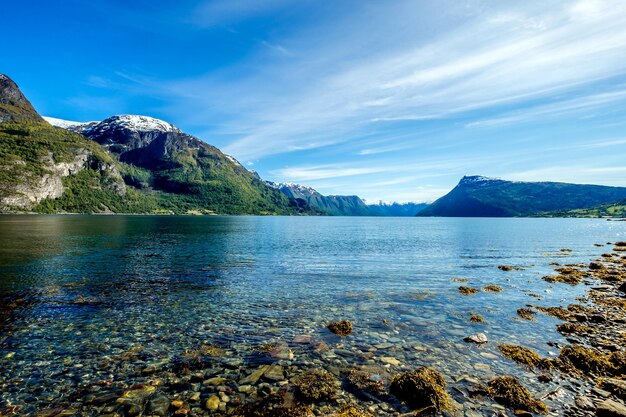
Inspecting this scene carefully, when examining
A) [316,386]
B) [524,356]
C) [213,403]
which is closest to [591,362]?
[524,356]

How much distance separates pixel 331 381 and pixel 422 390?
362 cm

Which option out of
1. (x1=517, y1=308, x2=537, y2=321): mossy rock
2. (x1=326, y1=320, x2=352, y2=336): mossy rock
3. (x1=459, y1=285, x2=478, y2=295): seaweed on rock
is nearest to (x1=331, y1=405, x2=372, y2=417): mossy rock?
(x1=326, y1=320, x2=352, y2=336): mossy rock

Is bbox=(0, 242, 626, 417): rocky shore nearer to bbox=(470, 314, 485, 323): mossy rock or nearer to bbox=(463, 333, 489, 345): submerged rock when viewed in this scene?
bbox=(463, 333, 489, 345): submerged rock

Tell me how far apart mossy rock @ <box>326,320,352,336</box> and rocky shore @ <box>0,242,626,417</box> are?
2.12ft

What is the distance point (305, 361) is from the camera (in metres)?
15.4

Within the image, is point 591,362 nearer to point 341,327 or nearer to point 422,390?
point 422,390

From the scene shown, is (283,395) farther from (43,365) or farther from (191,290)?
(191,290)

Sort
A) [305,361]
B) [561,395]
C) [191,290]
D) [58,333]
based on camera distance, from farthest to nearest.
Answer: [191,290], [58,333], [305,361], [561,395]

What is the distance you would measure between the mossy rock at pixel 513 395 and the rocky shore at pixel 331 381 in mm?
38

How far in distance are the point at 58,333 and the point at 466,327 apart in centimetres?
2422

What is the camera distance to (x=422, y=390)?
40.3 feet

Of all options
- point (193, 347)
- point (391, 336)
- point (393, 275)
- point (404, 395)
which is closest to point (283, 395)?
point (404, 395)

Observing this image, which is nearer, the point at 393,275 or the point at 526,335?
the point at 526,335

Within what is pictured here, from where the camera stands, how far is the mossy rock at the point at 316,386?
40.4 feet
